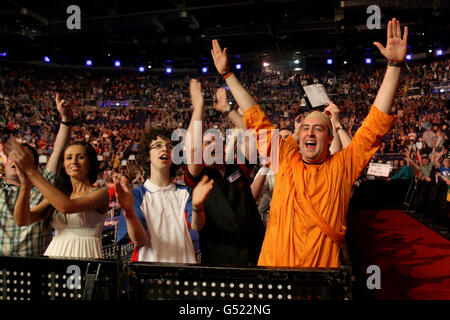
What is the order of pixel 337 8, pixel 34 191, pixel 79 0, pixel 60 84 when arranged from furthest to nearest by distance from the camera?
1. pixel 60 84
2. pixel 79 0
3. pixel 337 8
4. pixel 34 191

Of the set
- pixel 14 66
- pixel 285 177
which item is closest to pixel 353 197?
pixel 285 177

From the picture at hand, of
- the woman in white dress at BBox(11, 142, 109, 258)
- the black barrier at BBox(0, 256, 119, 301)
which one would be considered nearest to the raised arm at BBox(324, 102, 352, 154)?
the woman in white dress at BBox(11, 142, 109, 258)

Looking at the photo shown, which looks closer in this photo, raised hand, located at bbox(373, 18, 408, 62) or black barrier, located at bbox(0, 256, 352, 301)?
black barrier, located at bbox(0, 256, 352, 301)

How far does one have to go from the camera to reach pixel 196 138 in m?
1.80

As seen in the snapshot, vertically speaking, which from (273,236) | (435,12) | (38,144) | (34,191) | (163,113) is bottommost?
(273,236)

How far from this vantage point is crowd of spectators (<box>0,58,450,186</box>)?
13867 mm

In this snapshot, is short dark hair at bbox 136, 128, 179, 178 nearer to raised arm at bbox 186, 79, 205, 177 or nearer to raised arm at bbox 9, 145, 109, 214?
raised arm at bbox 186, 79, 205, 177

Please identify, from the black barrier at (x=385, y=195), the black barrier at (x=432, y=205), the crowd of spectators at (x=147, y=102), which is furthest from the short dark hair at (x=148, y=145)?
the crowd of spectators at (x=147, y=102)

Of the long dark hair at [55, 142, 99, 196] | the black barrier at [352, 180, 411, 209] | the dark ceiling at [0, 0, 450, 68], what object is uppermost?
the dark ceiling at [0, 0, 450, 68]

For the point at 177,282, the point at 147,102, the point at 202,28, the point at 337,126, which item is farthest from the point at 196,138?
the point at 147,102

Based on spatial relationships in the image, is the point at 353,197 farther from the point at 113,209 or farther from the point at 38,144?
the point at 38,144

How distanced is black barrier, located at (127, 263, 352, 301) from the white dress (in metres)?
1.00

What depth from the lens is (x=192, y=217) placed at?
1766 millimetres

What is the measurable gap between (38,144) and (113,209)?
812cm
